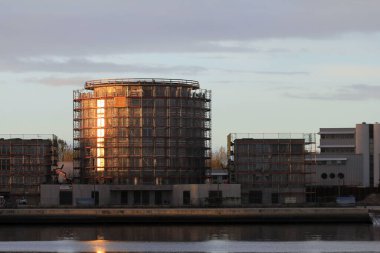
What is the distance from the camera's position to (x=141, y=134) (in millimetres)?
187875

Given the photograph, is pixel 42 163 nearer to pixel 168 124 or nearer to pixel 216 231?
pixel 168 124

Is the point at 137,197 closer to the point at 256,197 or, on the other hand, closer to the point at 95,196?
the point at 95,196

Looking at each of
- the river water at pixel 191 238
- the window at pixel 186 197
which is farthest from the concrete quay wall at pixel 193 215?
the window at pixel 186 197

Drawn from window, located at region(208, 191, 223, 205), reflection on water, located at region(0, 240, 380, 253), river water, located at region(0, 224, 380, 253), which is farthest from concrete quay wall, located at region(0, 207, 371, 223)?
reflection on water, located at region(0, 240, 380, 253)

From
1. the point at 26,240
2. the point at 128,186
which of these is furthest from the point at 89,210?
the point at 26,240

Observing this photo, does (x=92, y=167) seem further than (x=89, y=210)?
Yes

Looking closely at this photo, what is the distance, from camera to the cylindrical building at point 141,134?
18775cm

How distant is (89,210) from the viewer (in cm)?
15900

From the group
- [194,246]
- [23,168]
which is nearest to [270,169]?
[23,168]

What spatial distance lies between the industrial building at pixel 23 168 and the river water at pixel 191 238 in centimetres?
3499

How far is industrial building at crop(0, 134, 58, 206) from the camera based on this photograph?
18738 cm

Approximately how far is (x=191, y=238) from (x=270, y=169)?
6688 centimetres

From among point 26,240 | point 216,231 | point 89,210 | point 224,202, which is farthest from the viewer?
point 224,202

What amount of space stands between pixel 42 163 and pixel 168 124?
2299 centimetres
